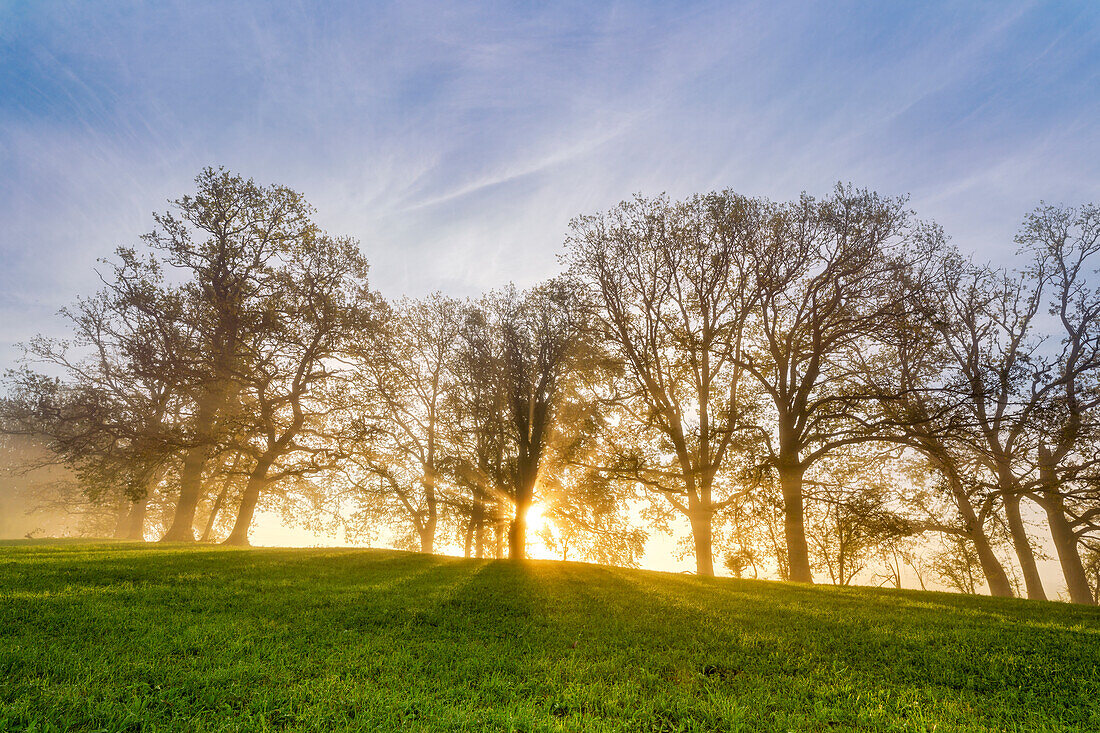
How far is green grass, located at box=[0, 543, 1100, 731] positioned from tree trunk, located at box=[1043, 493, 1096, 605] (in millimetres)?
15990

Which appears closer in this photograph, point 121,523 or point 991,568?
point 991,568

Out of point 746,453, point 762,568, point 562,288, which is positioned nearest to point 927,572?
point 762,568

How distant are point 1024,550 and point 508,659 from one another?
28391 mm

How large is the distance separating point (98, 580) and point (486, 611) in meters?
8.43

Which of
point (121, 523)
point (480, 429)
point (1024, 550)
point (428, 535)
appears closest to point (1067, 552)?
point (1024, 550)

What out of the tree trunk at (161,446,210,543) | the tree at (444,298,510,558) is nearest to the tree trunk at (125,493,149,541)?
the tree trunk at (161,446,210,543)

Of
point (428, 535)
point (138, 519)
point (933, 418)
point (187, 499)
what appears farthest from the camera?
point (138, 519)

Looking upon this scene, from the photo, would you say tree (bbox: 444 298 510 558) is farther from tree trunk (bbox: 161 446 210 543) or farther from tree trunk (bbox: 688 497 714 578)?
tree trunk (bbox: 161 446 210 543)

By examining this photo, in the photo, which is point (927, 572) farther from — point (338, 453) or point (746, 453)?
point (338, 453)

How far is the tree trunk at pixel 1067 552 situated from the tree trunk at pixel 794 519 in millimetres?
11424

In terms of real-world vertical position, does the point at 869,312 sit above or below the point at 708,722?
above

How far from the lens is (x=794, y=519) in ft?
67.9

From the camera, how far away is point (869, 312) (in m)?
21.5

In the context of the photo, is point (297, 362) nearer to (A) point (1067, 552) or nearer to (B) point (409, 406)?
(B) point (409, 406)
